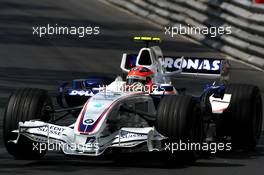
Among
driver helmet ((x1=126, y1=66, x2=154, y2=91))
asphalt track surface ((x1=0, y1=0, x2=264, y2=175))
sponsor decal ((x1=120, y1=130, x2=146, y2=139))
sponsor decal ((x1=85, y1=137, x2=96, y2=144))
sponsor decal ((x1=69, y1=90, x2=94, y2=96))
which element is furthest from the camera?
driver helmet ((x1=126, y1=66, x2=154, y2=91))

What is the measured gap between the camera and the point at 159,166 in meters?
12.8

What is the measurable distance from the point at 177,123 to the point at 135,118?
1.07 meters

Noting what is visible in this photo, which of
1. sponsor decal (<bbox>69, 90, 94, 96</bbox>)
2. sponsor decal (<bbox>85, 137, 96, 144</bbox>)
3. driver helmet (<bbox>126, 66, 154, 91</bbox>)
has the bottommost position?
sponsor decal (<bbox>85, 137, 96, 144</bbox>)

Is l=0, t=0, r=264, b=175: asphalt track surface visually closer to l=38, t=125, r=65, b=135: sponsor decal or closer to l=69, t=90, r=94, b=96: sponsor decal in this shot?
l=38, t=125, r=65, b=135: sponsor decal

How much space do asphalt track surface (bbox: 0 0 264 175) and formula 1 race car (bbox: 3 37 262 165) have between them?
0.27 meters

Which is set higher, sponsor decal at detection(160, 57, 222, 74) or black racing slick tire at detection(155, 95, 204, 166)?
sponsor decal at detection(160, 57, 222, 74)

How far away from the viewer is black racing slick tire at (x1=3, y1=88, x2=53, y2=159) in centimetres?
1268

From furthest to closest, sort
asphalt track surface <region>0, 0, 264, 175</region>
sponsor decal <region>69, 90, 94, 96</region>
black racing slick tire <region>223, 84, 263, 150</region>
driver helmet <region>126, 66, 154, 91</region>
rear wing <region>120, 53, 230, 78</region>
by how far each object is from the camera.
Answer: rear wing <region>120, 53, 230, 78</region> → black racing slick tire <region>223, 84, 263, 150</region> → driver helmet <region>126, 66, 154, 91</region> → sponsor decal <region>69, 90, 94, 96</region> → asphalt track surface <region>0, 0, 264, 175</region>

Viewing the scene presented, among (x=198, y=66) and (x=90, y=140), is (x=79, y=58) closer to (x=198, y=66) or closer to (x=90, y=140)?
(x=198, y=66)

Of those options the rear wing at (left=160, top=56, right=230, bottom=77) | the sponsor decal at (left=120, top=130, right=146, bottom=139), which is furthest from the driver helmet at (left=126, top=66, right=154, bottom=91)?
the sponsor decal at (left=120, top=130, right=146, bottom=139)

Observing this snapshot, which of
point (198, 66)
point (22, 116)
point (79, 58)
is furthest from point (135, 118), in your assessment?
point (79, 58)

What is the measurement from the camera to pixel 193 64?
16.2m

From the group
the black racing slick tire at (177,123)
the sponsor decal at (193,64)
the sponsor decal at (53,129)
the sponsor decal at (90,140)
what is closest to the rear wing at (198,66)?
the sponsor decal at (193,64)

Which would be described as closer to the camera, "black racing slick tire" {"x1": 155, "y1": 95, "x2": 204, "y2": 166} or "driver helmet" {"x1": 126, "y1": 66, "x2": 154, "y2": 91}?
"black racing slick tire" {"x1": 155, "y1": 95, "x2": 204, "y2": 166}
